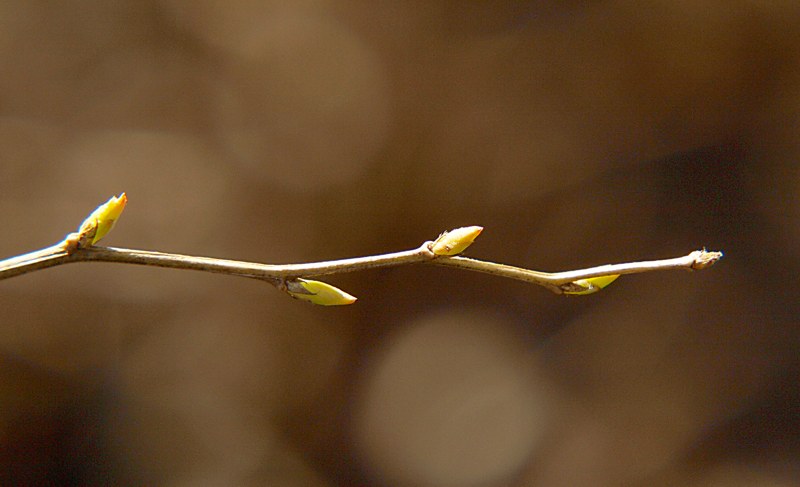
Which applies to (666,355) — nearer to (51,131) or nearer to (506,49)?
(506,49)

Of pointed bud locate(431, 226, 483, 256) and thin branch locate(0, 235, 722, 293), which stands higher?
pointed bud locate(431, 226, 483, 256)

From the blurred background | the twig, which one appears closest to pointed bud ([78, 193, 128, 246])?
the twig

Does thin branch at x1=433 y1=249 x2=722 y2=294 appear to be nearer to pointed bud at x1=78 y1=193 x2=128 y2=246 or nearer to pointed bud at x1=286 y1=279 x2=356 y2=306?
pointed bud at x1=286 y1=279 x2=356 y2=306

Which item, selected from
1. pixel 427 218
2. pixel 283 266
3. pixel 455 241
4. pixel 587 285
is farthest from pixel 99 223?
pixel 427 218

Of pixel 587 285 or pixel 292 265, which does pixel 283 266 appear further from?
pixel 587 285

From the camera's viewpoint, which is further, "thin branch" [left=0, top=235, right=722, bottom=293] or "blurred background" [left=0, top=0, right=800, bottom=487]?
"blurred background" [left=0, top=0, right=800, bottom=487]

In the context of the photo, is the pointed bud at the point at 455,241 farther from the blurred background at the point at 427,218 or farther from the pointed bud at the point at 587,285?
the blurred background at the point at 427,218

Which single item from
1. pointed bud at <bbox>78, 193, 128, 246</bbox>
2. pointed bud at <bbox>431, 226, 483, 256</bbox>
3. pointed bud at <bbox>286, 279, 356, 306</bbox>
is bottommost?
pointed bud at <bbox>286, 279, 356, 306</bbox>
